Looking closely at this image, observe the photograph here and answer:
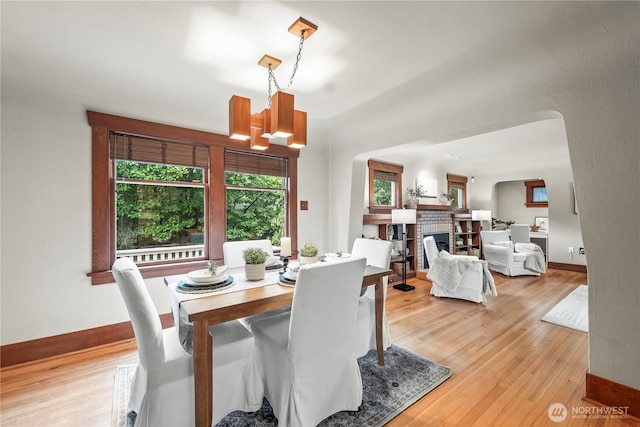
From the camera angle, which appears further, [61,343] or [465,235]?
[465,235]

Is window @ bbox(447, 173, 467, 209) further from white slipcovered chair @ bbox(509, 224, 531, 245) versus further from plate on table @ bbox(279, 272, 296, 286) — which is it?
plate on table @ bbox(279, 272, 296, 286)

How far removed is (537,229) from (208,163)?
27.8 feet

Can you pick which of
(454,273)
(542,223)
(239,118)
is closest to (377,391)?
(239,118)

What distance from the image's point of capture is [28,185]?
2.30 m

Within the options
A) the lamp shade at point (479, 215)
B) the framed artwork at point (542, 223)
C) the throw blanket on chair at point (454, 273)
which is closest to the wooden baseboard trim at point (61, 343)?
the throw blanket on chair at point (454, 273)

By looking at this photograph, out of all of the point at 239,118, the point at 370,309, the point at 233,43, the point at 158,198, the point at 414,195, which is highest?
the point at 233,43

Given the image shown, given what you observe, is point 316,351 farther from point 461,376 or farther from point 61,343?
point 61,343

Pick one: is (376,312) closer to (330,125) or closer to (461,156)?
(330,125)

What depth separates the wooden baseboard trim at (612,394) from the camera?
5.50 feet

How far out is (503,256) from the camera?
5348mm

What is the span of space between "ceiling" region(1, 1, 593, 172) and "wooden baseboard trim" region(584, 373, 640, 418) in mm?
2243

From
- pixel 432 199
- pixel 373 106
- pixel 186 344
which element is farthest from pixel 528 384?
pixel 432 199

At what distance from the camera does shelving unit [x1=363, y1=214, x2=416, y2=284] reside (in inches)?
180

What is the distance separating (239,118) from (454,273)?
348 cm
